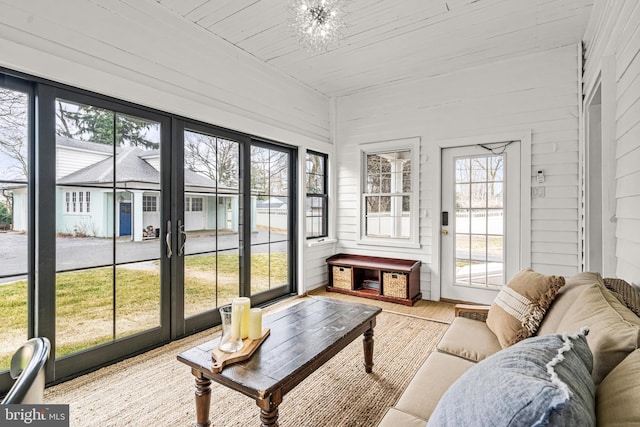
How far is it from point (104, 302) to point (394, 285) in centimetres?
306

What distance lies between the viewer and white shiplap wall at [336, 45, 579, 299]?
346cm

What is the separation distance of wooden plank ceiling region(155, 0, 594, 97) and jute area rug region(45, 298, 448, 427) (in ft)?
9.49

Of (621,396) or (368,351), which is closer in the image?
(621,396)

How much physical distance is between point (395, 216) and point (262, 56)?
2649mm

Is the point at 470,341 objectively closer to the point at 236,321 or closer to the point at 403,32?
the point at 236,321

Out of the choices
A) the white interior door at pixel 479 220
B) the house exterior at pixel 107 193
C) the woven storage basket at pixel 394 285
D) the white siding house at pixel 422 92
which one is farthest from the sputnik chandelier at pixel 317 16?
the woven storage basket at pixel 394 285

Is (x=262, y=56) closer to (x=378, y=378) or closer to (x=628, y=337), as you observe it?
(x=378, y=378)

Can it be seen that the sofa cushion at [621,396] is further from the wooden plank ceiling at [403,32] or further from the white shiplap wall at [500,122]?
the white shiplap wall at [500,122]

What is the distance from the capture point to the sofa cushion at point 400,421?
3.89ft

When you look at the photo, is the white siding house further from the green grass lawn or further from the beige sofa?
the green grass lawn

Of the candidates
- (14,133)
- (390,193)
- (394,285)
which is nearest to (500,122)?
(390,193)

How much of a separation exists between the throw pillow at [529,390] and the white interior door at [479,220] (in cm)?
321

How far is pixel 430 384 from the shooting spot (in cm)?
146

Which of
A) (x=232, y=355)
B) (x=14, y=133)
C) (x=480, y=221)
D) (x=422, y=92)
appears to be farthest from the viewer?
(x=422, y=92)
